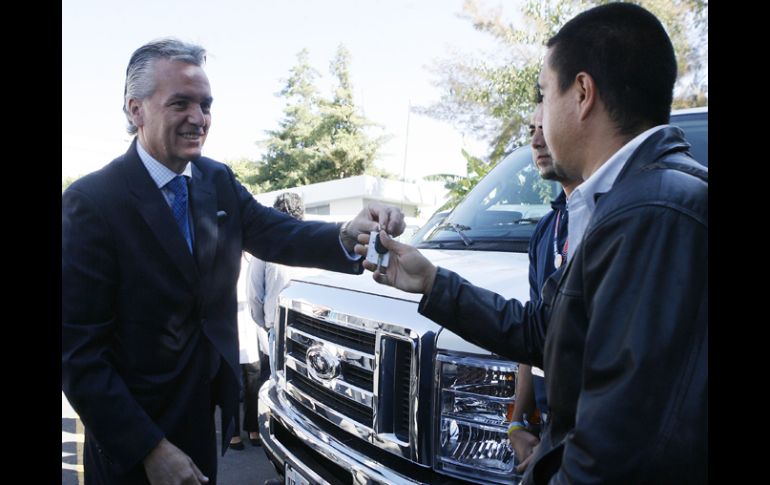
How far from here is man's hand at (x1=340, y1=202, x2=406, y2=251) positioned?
7.36ft

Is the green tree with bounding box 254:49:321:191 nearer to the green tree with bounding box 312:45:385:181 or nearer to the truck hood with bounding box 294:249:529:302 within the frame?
the green tree with bounding box 312:45:385:181

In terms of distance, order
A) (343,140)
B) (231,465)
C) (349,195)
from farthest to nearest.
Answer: (343,140) < (349,195) < (231,465)

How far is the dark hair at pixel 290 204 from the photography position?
5.07 m

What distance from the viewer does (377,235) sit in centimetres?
212

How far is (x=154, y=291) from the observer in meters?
1.85

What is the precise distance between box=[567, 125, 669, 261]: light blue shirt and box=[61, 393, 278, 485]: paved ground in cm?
386

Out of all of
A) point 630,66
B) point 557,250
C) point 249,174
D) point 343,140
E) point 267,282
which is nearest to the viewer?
point 630,66

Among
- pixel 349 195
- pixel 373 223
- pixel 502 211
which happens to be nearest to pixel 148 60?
pixel 373 223

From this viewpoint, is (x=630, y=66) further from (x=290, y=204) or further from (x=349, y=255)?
(x=290, y=204)

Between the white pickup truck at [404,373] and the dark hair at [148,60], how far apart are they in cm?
121

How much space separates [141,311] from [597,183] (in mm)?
1457

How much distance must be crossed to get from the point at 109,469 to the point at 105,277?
66cm
